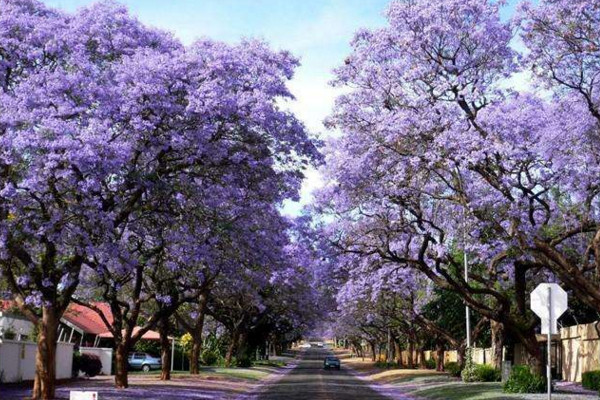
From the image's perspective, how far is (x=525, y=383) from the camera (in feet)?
96.8

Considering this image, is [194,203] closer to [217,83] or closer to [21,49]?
[217,83]

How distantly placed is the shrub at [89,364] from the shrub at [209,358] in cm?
2469

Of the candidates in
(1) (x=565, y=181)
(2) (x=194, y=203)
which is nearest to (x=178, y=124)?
(2) (x=194, y=203)

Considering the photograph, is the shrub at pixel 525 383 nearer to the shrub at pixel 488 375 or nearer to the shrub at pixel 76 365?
the shrub at pixel 488 375

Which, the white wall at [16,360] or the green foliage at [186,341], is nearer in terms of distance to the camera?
the white wall at [16,360]

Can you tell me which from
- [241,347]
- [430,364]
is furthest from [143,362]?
[430,364]

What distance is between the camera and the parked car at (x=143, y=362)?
2238 inches

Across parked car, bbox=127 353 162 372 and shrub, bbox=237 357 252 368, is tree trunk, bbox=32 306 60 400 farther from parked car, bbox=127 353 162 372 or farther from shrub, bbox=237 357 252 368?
shrub, bbox=237 357 252 368

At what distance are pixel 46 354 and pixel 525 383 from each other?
18.1 meters

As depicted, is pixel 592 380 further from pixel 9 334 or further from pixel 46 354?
pixel 9 334

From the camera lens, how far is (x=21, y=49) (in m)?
18.6

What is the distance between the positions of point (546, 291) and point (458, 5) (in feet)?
29.6

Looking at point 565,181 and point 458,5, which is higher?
point 458,5

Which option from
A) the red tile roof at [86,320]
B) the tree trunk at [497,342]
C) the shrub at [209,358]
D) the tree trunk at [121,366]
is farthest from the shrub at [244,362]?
the tree trunk at [121,366]
